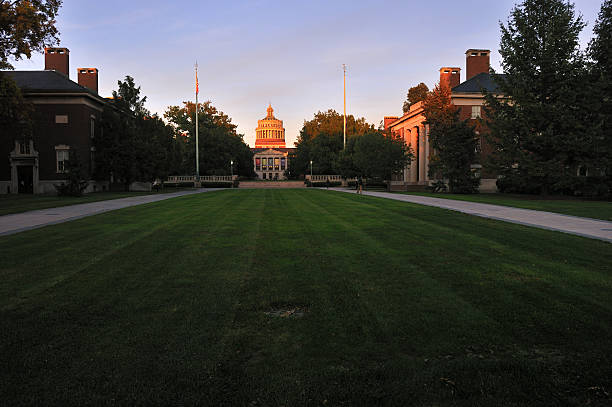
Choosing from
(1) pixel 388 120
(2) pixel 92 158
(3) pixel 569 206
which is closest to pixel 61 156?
(2) pixel 92 158

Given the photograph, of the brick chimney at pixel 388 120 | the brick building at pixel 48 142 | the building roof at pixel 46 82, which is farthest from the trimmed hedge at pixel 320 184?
the brick building at pixel 48 142

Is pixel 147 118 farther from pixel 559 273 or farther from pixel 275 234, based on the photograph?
pixel 559 273

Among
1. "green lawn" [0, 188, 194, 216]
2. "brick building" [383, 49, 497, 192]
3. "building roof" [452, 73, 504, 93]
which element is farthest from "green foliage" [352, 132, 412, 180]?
"green lawn" [0, 188, 194, 216]

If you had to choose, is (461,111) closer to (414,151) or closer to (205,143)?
(414,151)

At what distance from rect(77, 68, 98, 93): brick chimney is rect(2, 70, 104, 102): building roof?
5847 millimetres

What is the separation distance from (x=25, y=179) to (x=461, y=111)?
162ft

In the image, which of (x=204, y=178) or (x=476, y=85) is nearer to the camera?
(x=476, y=85)

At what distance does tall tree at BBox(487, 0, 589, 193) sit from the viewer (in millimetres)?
28016

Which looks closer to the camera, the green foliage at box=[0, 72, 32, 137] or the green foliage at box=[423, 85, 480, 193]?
the green foliage at box=[0, 72, 32, 137]

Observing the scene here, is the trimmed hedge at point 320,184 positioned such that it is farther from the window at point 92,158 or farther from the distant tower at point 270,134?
the distant tower at point 270,134

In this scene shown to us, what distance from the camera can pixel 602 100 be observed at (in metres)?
27.7

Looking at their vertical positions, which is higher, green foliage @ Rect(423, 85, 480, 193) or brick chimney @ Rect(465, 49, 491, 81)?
brick chimney @ Rect(465, 49, 491, 81)

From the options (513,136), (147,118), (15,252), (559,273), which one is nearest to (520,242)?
(559,273)

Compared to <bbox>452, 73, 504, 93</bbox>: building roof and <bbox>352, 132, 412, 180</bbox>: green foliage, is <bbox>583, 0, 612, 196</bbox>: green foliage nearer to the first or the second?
<bbox>452, 73, 504, 93</bbox>: building roof
